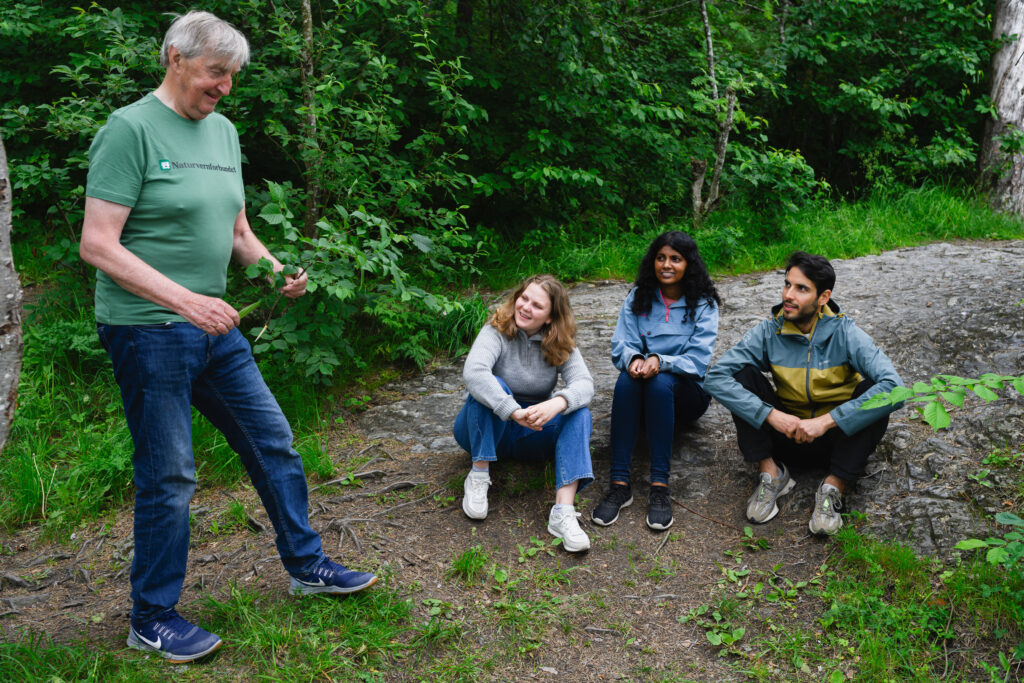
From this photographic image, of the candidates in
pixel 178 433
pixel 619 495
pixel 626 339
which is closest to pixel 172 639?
pixel 178 433

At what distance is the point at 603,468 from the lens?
13.4 ft

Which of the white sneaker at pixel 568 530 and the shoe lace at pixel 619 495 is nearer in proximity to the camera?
the white sneaker at pixel 568 530

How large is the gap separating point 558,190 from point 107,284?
18.3 ft

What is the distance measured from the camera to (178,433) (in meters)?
2.45

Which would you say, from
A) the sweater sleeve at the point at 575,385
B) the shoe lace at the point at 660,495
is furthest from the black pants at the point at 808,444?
the sweater sleeve at the point at 575,385

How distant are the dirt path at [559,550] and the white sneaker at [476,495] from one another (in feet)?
0.25

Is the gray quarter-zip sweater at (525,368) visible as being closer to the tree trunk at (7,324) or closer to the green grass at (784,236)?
the tree trunk at (7,324)

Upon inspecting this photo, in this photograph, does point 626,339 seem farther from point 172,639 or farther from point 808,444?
point 172,639

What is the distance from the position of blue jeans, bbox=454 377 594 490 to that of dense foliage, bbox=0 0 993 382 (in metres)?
0.73

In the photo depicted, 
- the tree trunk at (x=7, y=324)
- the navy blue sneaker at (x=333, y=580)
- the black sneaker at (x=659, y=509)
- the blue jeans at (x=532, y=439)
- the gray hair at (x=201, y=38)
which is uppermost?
the gray hair at (x=201, y=38)

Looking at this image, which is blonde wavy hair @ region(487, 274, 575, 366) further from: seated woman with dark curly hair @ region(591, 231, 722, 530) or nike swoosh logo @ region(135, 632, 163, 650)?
nike swoosh logo @ region(135, 632, 163, 650)

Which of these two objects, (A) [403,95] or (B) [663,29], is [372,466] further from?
(B) [663,29]

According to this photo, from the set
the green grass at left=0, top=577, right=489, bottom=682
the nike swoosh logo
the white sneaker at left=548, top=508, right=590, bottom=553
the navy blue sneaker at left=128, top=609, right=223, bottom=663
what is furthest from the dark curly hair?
the nike swoosh logo

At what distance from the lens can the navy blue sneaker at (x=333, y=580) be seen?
2.91m
